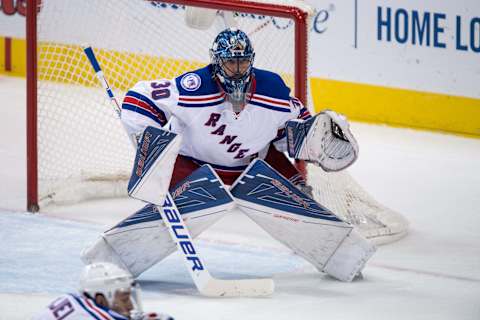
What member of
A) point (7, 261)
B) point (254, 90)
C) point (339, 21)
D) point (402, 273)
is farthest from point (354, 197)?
point (339, 21)

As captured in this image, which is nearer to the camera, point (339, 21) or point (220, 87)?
point (220, 87)

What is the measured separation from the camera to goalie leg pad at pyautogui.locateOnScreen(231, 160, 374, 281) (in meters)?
5.54

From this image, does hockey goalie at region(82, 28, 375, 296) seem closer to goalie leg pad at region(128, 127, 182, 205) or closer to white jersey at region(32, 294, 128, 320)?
goalie leg pad at region(128, 127, 182, 205)

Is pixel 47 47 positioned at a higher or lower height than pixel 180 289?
higher

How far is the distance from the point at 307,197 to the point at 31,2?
2005 millimetres

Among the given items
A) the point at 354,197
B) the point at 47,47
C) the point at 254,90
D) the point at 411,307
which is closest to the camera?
the point at 411,307

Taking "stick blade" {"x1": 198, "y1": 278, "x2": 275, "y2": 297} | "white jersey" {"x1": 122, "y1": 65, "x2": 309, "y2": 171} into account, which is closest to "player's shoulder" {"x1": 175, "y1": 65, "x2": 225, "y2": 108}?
"white jersey" {"x1": 122, "y1": 65, "x2": 309, "y2": 171}

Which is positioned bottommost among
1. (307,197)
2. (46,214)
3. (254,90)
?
(46,214)

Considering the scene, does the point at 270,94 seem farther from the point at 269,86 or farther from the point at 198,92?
the point at 198,92

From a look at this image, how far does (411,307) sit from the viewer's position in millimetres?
5215

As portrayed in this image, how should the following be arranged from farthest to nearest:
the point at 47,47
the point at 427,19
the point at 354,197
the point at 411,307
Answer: the point at 427,19
the point at 47,47
the point at 354,197
the point at 411,307

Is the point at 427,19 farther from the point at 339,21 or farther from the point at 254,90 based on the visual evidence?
the point at 254,90

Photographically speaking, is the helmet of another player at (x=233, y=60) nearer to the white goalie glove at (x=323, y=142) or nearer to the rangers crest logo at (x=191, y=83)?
the rangers crest logo at (x=191, y=83)

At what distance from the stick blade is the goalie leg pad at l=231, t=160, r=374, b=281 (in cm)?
34
